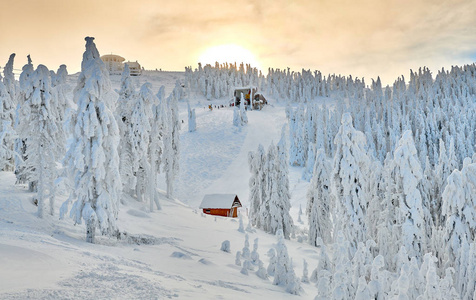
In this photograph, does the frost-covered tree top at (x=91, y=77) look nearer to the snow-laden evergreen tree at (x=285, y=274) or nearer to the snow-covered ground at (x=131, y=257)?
the snow-covered ground at (x=131, y=257)

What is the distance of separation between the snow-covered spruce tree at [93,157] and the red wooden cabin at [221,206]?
27827mm

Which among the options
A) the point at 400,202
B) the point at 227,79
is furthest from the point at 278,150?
the point at 227,79

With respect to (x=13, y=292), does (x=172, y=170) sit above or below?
above

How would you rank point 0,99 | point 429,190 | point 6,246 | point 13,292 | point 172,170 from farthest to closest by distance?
point 172,170, point 0,99, point 429,190, point 6,246, point 13,292

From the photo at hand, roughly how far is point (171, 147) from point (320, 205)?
17.7 m

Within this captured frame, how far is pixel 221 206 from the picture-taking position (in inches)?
1852

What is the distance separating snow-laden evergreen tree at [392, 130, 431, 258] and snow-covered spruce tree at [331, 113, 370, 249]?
5.33 feet

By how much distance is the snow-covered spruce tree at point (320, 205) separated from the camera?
33094 millimetres

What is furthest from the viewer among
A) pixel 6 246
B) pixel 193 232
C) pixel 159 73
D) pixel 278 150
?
pixel 159 73

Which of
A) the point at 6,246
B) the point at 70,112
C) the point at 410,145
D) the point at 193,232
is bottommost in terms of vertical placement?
the point at 193,232

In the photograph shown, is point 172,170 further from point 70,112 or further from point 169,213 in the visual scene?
point 70,112

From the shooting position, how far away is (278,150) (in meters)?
38.4

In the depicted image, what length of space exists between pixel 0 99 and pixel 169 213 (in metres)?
16.7

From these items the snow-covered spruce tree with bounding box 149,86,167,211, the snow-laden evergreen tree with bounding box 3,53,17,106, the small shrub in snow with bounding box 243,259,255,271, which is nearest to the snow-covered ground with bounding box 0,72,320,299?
the small shrub in snow with bounding box 243,259,255,271
